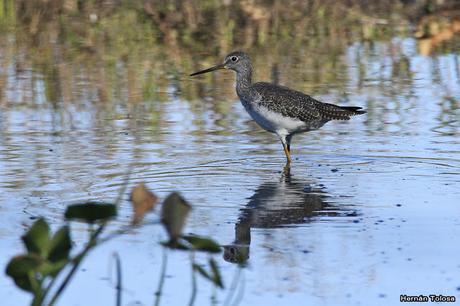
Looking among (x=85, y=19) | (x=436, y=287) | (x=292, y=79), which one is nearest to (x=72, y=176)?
(x=436, y=287)

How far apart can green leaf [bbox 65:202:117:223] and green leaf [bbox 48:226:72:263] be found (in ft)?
0.25

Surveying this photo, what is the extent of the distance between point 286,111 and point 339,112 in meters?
0.54

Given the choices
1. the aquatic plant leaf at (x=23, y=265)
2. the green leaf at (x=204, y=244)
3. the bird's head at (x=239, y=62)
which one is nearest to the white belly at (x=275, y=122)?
the bird's head at (x=239, y=62)

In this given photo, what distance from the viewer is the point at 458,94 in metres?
12.6

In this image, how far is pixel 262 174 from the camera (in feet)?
30.9

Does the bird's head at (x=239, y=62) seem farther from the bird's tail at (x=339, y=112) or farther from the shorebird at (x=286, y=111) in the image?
the bird's tail at (x=339, y=112)

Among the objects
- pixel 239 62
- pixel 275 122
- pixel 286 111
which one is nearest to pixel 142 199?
pixel 275 122

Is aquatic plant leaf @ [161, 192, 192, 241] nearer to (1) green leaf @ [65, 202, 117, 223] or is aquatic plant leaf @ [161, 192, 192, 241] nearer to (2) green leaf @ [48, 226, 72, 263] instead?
(1) green leaf @ [65, 202, 117, 223]

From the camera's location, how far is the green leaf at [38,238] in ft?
A: 14.0

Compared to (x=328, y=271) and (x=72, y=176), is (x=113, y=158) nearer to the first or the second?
(x=72, y=176)

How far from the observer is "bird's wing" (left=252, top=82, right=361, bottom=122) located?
10383mm

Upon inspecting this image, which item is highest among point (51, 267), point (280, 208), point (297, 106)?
point (51, 267)

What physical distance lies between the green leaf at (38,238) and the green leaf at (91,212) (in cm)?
10

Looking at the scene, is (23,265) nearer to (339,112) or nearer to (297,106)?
(297,106)
